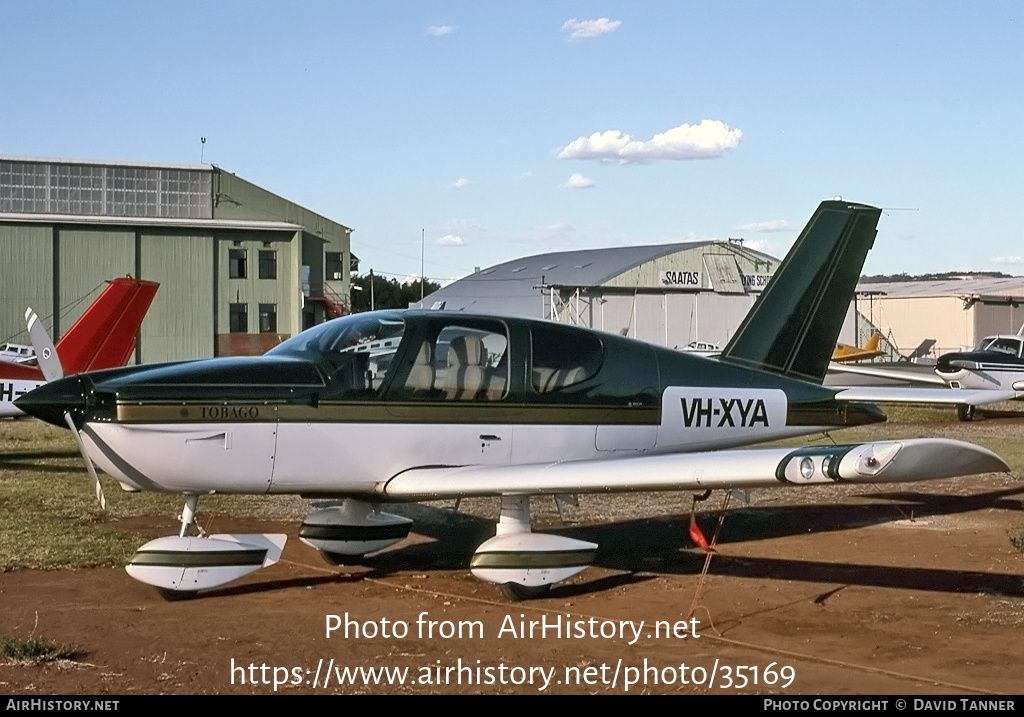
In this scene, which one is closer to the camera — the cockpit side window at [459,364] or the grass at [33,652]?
the grass at [33,652]

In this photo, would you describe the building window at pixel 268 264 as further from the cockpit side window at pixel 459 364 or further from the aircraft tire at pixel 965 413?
the cockpit side window at pixel 459 364

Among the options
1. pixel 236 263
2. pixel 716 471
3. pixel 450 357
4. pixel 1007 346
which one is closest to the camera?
pixel 716 471

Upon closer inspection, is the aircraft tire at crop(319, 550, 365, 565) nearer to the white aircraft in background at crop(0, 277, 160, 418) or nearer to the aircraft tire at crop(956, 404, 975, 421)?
the white aircraft in background at crop(0, 277, 160, 418)

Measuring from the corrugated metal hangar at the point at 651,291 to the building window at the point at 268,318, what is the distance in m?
7.68

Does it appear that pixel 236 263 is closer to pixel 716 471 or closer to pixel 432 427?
pixel 432 427

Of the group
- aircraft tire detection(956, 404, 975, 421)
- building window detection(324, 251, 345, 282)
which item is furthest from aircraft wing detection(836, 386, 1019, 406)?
building window detection(324, 251, 345, 282)

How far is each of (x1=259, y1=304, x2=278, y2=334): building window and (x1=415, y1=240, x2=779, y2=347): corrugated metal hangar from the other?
25.2ft

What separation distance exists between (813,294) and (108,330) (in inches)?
464

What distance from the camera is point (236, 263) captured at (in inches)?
1964

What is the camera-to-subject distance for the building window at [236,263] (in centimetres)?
4956

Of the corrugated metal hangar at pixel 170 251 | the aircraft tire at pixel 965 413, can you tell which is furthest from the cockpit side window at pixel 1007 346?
the corrugated metal hangar at pixel 170 251

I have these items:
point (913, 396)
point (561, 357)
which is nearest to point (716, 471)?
point (561, 357)
